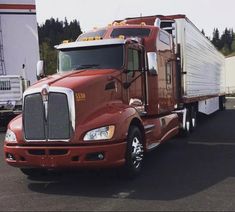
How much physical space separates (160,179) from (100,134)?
153cm

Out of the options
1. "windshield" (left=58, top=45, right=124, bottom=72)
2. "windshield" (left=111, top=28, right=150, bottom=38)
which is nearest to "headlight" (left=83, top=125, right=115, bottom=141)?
"windshield" (left=58, top=45, right=124, bottom=72)

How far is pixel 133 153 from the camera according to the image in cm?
852

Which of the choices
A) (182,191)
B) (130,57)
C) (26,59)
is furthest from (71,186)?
(26,59)

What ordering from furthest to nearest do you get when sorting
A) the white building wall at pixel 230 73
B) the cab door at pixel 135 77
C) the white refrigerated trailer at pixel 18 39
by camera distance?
1. the white building wall at pixel 230 73
2. the white refrigerated trailer at pixel 18 39
3. the cab door at pixel 135 77

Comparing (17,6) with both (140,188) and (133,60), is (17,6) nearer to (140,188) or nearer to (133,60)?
(133,60)

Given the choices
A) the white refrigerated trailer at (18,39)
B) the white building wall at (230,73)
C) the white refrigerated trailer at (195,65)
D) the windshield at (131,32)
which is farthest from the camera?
the white building wall at (230,73)

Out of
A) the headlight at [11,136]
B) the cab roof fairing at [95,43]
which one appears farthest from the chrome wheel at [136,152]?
the headlight at [11,136]

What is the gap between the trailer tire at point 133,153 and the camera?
8.26 metres

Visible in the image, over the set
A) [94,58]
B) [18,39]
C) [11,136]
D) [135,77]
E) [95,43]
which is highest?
[18,39]

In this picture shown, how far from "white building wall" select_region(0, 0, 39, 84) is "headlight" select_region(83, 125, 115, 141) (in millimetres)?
14506

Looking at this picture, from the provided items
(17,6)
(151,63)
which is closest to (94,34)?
(151,63)

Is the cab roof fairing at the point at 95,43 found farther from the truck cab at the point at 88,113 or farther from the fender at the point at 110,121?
the fender at the point at 110,121

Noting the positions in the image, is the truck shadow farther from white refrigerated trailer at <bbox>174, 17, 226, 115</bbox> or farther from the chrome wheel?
white refrigerated trailer at <bbox>174, 17, 226, 115</bbox>

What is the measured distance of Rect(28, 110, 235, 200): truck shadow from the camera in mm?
7652
